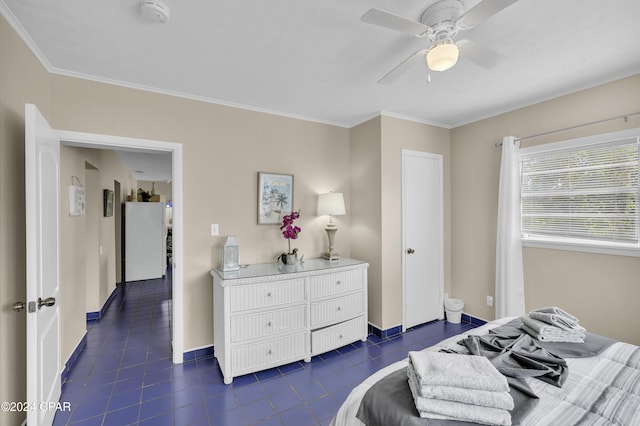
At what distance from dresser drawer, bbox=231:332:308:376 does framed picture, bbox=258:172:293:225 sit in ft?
3.93

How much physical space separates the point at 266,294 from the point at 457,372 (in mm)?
1734

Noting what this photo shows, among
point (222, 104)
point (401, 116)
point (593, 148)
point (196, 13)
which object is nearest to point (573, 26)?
point (593, 148)

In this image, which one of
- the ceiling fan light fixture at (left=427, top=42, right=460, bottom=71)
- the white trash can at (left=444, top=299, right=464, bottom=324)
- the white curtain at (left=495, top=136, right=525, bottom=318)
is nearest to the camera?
the ceiling fan light fixture at (left=427, top=42, right=460, bottom=71)

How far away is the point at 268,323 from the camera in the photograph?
98.3 inches

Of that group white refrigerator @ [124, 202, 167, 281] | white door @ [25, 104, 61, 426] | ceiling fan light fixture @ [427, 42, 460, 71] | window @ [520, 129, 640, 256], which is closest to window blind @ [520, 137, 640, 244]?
window @ [520, 129, 640, 256]

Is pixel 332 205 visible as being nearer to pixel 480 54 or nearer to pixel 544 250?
pixel 480 54

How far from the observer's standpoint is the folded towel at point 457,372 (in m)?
1.04

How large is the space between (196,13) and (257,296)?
2070 millimetres

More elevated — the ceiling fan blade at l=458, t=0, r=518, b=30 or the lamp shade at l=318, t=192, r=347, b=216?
the ceiling fan blade at l=458, t=0, r=518, b=30

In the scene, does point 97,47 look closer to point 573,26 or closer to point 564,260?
point 573,26

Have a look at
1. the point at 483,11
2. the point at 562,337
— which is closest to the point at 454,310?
the point at 562,337

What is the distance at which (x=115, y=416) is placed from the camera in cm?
194

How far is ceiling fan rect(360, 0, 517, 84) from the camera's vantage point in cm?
130

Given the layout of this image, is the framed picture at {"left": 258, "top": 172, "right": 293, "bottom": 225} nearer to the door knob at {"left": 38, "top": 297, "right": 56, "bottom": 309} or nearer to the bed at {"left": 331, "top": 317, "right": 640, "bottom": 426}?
the door knob at {"left": 38, "top": 297, "right": 56, "bottom": 309}
